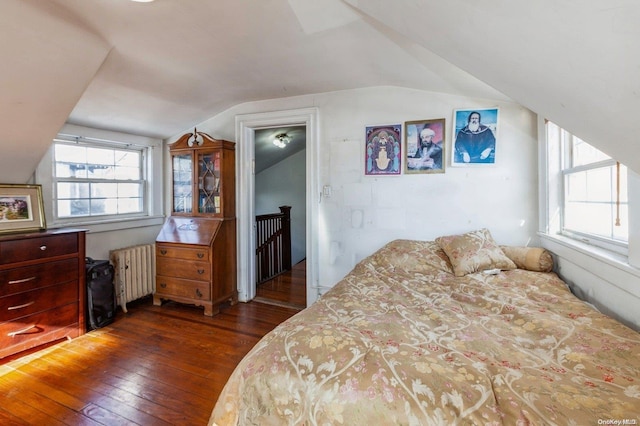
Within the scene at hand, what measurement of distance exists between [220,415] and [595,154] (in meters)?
2.48

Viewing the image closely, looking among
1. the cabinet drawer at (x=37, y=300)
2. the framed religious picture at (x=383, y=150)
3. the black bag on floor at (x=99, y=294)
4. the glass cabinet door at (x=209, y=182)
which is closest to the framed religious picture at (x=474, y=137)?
the framed religious picture at (x=383, y=150)

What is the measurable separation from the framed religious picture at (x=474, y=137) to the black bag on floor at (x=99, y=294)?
3.41m

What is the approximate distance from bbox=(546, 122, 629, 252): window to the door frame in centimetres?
203

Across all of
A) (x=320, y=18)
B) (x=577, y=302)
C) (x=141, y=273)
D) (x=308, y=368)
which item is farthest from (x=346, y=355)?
(x=141, y=273)

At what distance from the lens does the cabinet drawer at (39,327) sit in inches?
84.4

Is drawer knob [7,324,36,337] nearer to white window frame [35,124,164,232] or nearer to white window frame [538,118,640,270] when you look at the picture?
white window frame [35,124,164,232]

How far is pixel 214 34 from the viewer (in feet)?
6.40

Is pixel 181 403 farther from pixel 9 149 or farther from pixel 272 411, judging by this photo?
pixel 9 149

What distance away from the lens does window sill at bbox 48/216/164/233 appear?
2930 mm

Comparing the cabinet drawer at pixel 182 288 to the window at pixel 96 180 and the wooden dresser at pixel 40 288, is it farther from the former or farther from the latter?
the window at pixel 96 180

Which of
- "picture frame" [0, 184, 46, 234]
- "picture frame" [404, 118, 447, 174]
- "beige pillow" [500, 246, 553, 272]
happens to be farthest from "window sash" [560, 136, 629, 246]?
"picture frame" [0, 184, 46, 234]

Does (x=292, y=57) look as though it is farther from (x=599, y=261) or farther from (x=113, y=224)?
(x=113, y=224)

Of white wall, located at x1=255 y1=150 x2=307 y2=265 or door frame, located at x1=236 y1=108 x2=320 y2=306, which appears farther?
white wall, located at x1=255 y1=150 x2=307 y2=265

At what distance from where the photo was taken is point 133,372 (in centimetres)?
206
